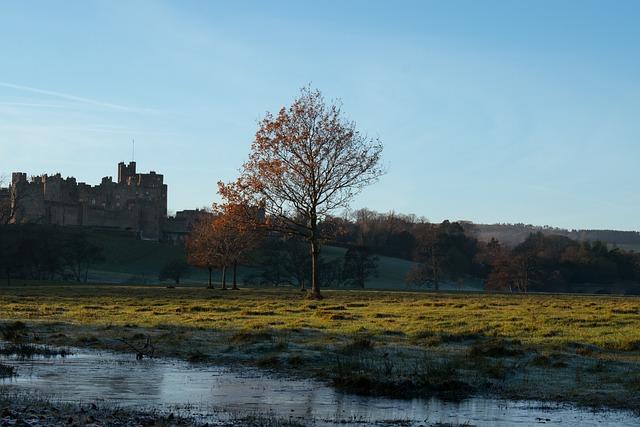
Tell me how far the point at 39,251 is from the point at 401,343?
84.8m

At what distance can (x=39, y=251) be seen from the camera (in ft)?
334

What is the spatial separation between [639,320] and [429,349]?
42.4ft

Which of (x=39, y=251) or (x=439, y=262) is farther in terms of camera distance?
(x=439, y=262)

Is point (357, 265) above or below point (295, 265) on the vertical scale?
above

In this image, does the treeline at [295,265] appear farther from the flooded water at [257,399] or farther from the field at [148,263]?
the flooded water at [257,399]

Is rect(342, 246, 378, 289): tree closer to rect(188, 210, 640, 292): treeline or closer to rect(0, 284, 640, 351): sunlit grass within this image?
rect(188, 210, 640, 292): treeline

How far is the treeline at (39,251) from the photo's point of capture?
322 ft

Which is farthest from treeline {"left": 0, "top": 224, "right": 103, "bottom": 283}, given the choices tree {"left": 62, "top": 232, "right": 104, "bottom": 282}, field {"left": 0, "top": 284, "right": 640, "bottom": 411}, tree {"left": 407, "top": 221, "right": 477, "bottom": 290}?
field {"left": 0, "top": 284, "right": 640, "bottom": 411}

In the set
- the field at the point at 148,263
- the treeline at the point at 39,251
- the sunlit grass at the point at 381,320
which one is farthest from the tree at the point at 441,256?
the sunlit grass at the point at 381,320

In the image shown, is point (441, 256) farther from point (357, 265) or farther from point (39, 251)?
point (39, 251)

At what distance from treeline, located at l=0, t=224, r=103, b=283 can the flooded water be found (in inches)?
3115

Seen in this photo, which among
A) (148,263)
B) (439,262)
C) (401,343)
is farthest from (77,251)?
(401,343)

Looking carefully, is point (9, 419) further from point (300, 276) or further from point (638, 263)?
point (638, 263)

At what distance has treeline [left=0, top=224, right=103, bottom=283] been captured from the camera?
98062mm
